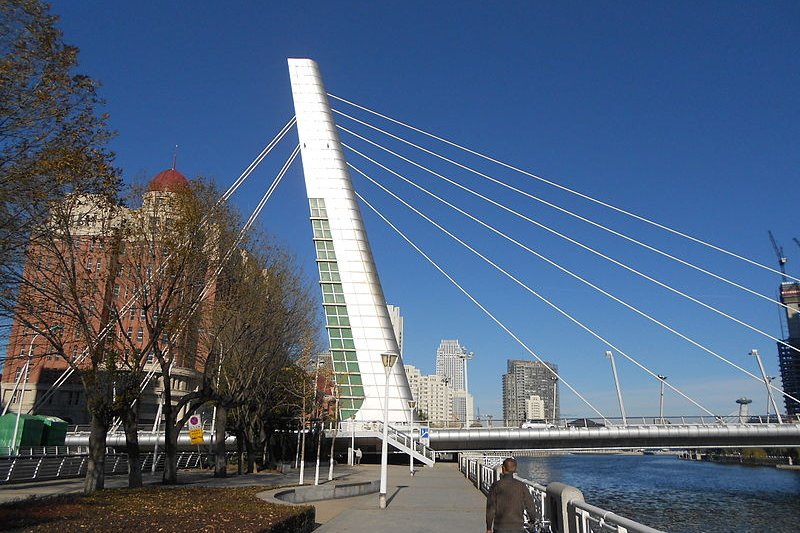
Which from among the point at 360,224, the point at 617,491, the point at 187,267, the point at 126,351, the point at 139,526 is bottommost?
the point at 617,491

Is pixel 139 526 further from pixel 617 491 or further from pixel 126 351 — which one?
pixel 617 491

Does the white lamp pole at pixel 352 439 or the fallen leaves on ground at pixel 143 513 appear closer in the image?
the fallen leaves on ground at pixel 143 513

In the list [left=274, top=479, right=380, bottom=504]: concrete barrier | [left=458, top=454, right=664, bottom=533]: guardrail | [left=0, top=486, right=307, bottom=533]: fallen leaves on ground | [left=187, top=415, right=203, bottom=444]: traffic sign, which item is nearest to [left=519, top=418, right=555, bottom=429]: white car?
[left=187, top=415, right=203, bottom=444]: traffic sign

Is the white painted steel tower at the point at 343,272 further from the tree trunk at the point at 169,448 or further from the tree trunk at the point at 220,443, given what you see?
the tree trunk at the point at 169,448

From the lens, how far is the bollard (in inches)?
373

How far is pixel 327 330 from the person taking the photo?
53844 mm

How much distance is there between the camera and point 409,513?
1744 cm

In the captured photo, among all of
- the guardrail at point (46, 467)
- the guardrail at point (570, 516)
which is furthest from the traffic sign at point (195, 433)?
the guardrail at point (570, 516)

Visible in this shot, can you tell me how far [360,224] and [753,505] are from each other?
117ft

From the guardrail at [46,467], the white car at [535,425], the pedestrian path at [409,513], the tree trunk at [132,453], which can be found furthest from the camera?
the white car at [535,425]

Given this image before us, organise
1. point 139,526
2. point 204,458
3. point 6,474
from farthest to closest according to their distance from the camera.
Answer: point 204,458, point 6,474, point 139,526

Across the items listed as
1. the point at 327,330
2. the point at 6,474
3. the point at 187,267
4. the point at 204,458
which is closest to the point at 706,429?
the point at 327,330

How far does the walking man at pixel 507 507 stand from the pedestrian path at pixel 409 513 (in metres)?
6.03

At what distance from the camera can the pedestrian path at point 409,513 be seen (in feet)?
47.2
